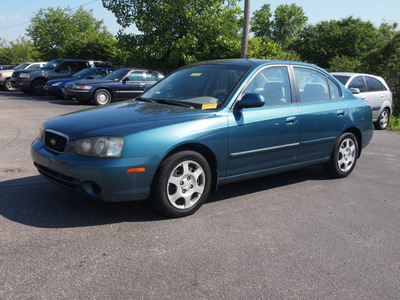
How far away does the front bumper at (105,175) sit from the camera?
3568 millimetres

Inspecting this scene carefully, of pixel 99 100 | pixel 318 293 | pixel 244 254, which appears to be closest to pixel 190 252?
pixel 244 254

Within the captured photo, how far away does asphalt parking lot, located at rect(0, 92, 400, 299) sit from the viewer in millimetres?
2795

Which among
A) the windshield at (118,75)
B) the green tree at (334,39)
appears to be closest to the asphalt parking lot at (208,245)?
the windshield at (118,75)

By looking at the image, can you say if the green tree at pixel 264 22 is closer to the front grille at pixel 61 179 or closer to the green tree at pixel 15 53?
the green tree at pixel 15 53

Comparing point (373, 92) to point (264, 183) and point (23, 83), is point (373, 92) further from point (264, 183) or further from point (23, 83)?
point (23, 83)

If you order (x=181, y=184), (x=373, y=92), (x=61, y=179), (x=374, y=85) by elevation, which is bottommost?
(x=181, y=184)

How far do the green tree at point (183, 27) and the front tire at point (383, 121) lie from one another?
21.0 ft

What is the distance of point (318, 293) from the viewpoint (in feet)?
9.23

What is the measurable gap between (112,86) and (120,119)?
11.4m

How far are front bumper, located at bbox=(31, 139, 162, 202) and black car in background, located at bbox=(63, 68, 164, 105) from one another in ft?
36.7

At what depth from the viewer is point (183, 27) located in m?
16.8

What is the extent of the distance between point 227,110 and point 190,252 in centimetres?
171

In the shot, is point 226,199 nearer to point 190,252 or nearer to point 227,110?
point 227,110

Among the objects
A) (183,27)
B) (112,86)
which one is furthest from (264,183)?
(183,27)
